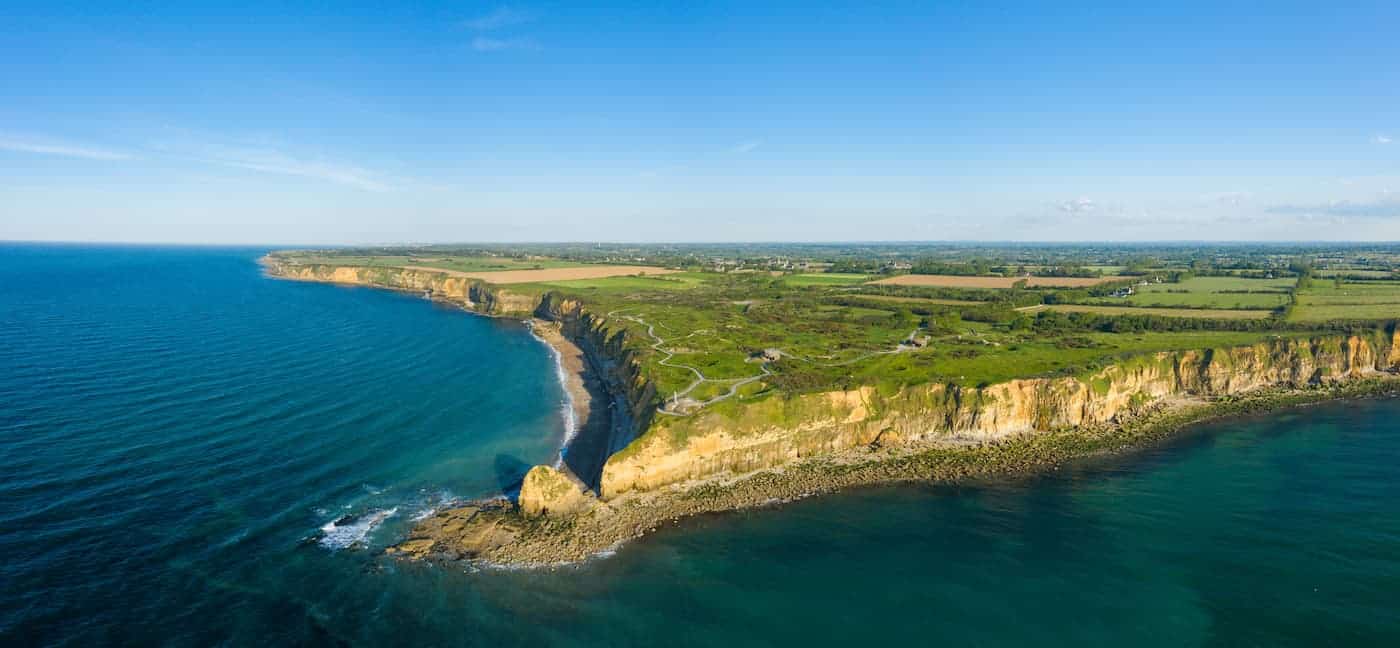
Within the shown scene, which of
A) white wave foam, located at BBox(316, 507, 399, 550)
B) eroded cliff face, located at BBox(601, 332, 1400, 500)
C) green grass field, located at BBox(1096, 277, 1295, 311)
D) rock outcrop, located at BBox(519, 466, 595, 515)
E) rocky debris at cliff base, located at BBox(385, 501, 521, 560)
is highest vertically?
green grass field, located at BBox(1096, 277, 1295, 311)

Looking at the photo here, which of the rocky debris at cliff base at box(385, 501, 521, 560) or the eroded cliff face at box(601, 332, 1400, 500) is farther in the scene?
the eroded cliff face at box(601, 332, 1400, 500)

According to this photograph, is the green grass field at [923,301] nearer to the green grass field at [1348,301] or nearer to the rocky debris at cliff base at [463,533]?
the green grass field at [1348,301]

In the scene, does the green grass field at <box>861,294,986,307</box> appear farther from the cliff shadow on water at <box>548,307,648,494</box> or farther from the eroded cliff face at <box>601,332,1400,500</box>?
the cliff shadow on water at <box>548,307,648,494</box>

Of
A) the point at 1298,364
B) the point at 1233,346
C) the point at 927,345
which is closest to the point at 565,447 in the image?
the point at 927,345

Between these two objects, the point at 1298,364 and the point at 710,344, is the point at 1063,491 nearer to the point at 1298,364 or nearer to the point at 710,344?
the point at 710,344

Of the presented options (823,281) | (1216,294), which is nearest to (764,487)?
(1216,294)

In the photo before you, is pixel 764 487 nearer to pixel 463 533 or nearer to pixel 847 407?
pixel 847 407

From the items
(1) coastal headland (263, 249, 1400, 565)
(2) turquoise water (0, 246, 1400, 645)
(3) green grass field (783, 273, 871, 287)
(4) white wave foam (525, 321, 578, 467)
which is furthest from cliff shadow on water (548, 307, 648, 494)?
(3) green grass field (783, 273, 871, 287)
